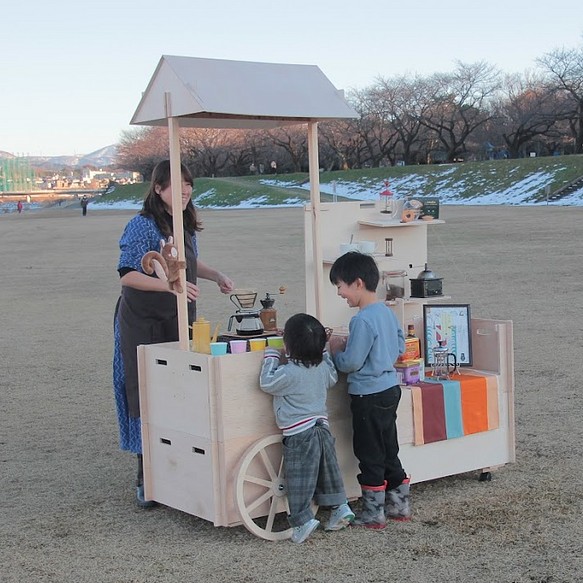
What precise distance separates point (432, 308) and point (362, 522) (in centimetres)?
149

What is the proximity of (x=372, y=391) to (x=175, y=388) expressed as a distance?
94 cm

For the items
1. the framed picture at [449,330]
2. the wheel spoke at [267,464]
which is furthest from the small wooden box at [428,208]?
the wheel spoke at [267,464]

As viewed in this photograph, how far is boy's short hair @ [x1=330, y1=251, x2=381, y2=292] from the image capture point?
447cm

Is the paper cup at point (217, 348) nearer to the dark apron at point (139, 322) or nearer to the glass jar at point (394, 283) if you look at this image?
the dark apron at point (139, 322)

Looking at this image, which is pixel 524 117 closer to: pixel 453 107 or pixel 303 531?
pixel 453 107

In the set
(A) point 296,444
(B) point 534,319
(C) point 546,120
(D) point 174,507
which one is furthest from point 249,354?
(C) point 546,120

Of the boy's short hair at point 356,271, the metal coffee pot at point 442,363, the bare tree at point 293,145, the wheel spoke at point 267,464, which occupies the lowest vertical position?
the wheel spoke at point 267,464

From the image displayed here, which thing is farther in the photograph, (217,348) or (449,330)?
(449,330)

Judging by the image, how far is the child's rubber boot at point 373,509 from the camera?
14.4 ft

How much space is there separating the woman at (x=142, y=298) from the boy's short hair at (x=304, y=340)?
24.7 inches

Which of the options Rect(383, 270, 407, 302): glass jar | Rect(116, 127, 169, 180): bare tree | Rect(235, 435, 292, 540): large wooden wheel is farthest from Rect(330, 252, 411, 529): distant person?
Rect(116, 127, 169, 180): bare tree

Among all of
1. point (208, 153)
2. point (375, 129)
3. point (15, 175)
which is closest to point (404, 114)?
point (375, 129)

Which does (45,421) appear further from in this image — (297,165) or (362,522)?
(297,165)

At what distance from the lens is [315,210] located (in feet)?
17.2
